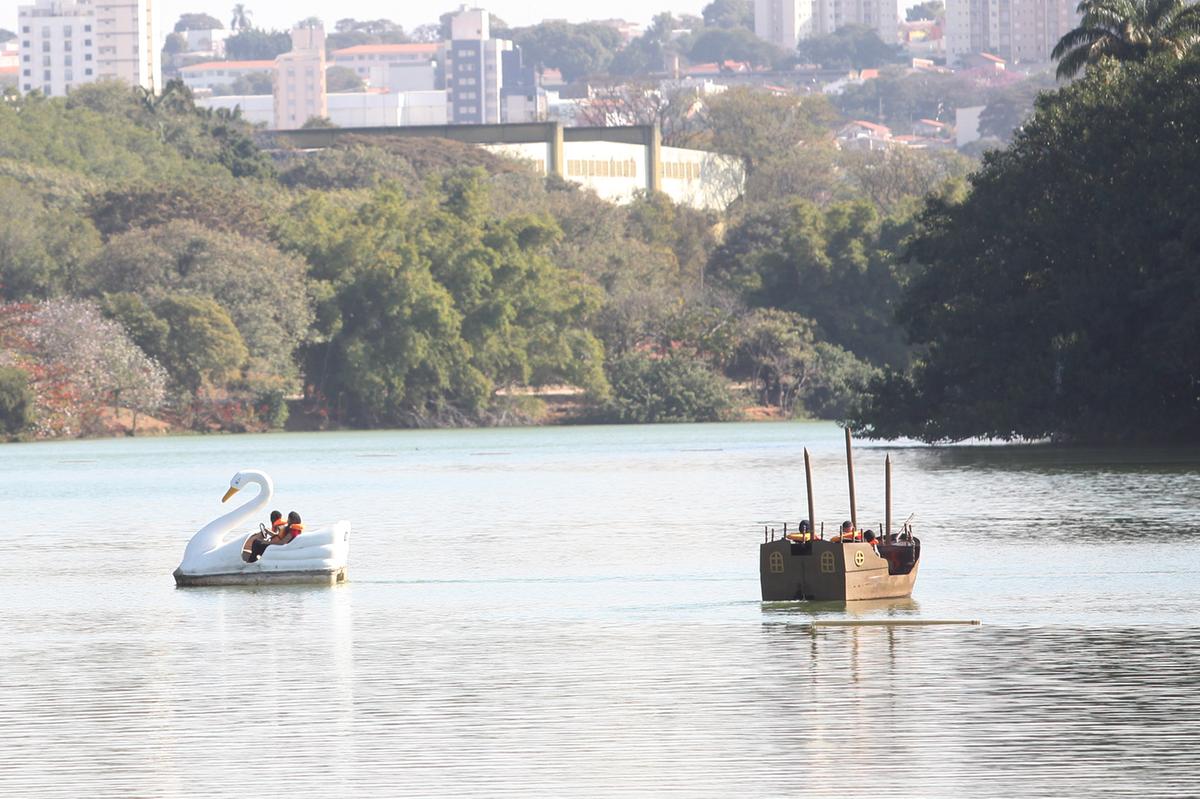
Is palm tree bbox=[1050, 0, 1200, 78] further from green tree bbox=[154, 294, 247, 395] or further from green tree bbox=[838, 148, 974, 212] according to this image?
green tree bbox=[838, 148, 974, 212]

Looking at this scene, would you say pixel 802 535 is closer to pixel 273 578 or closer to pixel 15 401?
pixel 273 578

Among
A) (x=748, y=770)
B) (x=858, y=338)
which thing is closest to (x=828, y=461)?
(x=858, y=338)

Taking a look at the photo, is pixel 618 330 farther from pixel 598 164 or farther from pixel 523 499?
pixel 523 499

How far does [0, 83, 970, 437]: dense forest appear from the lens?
112 m

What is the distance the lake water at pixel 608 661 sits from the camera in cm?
2048


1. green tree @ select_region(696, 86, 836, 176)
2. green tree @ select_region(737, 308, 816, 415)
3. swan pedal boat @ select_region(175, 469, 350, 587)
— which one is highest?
green tree @ select_region(696, 86, 836, 176)

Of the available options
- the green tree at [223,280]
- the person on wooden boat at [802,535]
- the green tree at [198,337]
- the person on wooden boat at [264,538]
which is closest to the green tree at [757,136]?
the green tree at [223,280]

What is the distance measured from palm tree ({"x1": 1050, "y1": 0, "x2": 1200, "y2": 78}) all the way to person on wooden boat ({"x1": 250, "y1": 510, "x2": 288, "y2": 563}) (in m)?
47.0

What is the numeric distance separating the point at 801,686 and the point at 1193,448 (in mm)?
50447

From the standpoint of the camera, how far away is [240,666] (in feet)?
92.3

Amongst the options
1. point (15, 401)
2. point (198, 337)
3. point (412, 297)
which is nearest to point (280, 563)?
point (15, 401)

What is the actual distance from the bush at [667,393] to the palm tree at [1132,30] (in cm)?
4581

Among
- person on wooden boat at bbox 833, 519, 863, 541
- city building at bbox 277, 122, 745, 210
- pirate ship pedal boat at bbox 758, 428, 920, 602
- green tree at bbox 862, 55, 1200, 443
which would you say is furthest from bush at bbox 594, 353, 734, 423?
pirate ship pedal boat at bbox 758, 428, 920, 602

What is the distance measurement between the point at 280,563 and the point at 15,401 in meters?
72.1
